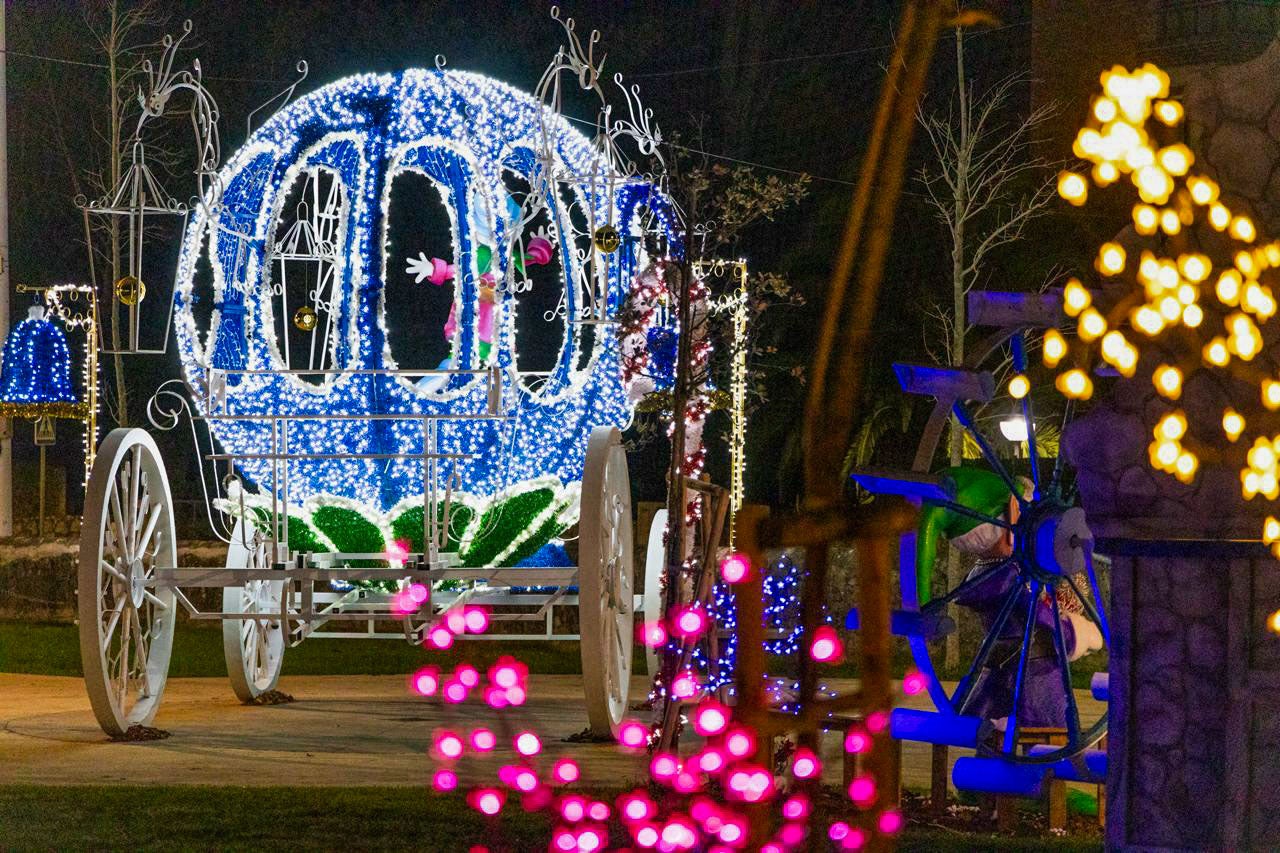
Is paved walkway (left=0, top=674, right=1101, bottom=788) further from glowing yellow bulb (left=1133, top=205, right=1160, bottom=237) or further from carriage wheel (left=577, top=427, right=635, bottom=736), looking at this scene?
glowing yellow bulb (left=1133, top=205, right=1160, bottom=237)

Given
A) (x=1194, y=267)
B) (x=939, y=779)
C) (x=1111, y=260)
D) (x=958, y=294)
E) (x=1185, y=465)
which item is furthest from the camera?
(x=958, y=294)

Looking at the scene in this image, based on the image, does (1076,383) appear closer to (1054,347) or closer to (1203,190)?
(1054,347)

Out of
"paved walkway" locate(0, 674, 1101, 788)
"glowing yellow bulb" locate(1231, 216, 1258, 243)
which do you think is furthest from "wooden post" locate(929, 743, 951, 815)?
"glowing yellow bulb" locate(1231, 216, 1258, 243)

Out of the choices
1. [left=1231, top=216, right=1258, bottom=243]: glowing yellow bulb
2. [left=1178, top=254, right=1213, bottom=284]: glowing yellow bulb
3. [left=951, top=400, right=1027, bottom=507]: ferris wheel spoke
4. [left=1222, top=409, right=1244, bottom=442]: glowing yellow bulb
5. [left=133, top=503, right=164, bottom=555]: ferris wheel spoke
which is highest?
[left=1231, top=216, right=1258, bottom=243]: glowing yellow bulb

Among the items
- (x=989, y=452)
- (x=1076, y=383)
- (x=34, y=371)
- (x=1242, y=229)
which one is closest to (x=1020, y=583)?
(x=989, y=452)

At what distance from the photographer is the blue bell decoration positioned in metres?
11.8

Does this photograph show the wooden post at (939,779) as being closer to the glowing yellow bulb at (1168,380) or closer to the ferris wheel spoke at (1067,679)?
the ferris wheel spoke at (1067,679)

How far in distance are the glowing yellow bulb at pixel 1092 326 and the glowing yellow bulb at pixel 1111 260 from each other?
259 mm

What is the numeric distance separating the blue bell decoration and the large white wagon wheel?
246 cm

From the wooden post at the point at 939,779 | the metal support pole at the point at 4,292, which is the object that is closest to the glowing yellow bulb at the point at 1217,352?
the wooden post at the point at 939,779

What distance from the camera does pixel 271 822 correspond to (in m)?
6.82

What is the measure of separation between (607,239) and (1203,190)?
3.90 m

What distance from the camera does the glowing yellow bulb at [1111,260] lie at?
5.17 metres

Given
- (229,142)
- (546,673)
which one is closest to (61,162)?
(229,142)
